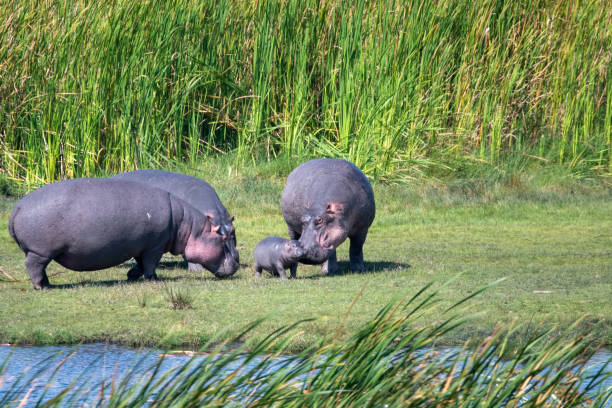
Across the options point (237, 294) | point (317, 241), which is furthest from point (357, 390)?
point (317, 241)

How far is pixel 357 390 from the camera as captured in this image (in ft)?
9.63

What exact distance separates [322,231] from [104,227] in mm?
1598

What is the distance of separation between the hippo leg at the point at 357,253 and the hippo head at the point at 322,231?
0.37 meters

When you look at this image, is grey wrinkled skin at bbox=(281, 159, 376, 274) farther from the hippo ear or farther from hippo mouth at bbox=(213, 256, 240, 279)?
hippo mouth at bbox=(213, 256, 240, 279)

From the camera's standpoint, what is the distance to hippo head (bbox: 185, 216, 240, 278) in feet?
23.8

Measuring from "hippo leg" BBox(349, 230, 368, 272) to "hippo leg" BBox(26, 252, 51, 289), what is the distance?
→ 2386 mm

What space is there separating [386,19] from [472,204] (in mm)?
2730

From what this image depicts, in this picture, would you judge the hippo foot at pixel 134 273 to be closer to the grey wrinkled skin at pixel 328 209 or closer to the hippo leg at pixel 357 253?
the grey wrinkled skin at pixel 328 209

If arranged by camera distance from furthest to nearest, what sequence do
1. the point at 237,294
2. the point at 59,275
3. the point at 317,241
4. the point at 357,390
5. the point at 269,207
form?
the point at 269,207
the point at 59,275
the point at 317,241
the point at 237,294
the point at 357,390

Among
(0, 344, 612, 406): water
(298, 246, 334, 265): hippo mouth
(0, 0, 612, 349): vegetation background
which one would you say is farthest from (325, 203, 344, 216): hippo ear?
(0, 0, 612, 349): vegetation background

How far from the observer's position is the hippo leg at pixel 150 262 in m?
7.07

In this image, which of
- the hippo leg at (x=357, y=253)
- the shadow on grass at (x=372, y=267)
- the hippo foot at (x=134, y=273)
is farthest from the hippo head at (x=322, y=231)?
the hippo foot at (x=134, y=273)

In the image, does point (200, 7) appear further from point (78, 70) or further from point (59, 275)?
point (59, 275)

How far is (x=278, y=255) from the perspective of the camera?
278 inches
